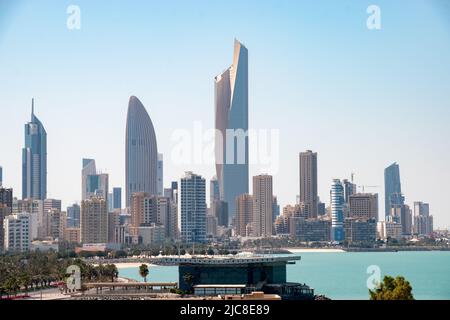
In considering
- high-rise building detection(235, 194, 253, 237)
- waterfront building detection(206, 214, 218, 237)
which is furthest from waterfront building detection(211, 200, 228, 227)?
high-rise building detection(235, 194, 253, 237)

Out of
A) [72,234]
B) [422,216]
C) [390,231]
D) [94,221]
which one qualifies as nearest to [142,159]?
[94,221]

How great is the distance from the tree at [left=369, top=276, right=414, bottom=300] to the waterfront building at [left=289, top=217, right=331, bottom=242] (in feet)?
123

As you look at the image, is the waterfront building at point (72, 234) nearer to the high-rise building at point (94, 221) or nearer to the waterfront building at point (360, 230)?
the high-rise building at point (94, 221)

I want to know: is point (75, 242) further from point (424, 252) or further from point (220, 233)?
point (424, 252)

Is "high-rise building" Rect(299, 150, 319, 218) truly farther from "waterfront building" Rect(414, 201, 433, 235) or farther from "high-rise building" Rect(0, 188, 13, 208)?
"high-rise building" Rect(0, 188, 13, 208)

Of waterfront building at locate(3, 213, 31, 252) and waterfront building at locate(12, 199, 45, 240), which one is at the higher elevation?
waterfront building at locate(12, 199, 45, 240)

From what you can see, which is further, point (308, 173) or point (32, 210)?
point (32, 210)

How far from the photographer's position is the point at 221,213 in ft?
151

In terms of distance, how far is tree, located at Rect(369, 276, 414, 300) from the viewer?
22.5 feet

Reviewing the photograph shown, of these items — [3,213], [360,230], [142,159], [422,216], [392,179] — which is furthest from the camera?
[360,230]

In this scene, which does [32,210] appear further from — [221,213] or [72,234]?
[221,213]

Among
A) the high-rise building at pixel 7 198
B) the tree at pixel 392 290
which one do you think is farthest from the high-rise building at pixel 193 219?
the tree at pixel 392 290

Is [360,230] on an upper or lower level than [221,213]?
lower

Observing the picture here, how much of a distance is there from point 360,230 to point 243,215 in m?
11.1
